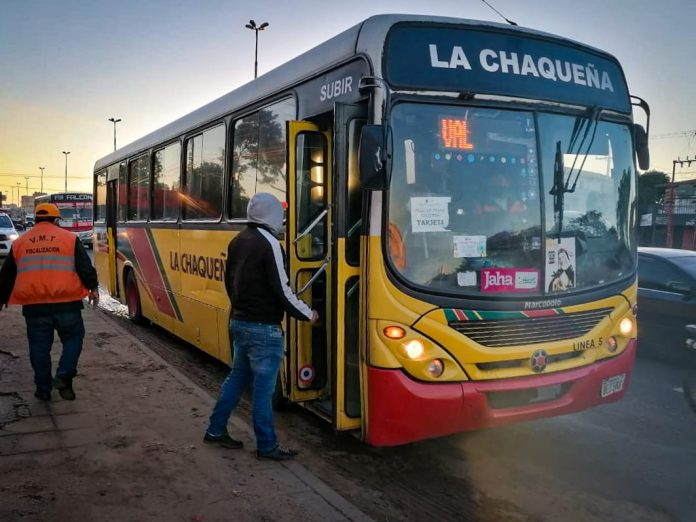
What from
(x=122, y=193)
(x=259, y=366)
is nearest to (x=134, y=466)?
(x=259, y=366)

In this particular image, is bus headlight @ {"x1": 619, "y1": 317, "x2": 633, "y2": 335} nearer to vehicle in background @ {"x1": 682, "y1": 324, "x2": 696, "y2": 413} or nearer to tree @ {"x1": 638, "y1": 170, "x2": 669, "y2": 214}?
vehicle in background @ {"x1": 682, "y1": 324, "x2": 696, "y2": 413}

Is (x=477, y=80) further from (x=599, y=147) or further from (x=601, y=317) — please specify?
(x=601, y=317)

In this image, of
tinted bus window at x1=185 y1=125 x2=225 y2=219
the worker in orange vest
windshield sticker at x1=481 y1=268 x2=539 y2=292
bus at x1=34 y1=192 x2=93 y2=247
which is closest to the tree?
bus at x1=34 y1=192 x2=93 y2=247

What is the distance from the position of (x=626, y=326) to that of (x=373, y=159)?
8.60 feet

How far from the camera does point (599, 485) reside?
4508 mm

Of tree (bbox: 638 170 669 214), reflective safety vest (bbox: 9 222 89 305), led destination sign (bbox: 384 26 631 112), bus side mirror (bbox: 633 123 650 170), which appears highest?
tree (bbox: 638 170 669 214)

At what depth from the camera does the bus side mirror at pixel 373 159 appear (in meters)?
3.94

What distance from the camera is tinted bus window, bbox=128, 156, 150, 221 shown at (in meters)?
9.76

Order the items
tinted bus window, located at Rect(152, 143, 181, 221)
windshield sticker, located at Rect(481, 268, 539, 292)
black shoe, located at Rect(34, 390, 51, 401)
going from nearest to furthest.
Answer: windshield sticker, located at Rect(481, 268, 539, 292), black shoe, located at Rect(34, 390, 51, 401), tinted bus window, located at Rect(152, 143, 181, 221)

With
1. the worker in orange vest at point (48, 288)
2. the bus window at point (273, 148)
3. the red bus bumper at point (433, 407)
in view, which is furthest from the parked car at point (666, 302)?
the worker in orange vest at point (48, 288)

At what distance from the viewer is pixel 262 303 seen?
444 centimetres

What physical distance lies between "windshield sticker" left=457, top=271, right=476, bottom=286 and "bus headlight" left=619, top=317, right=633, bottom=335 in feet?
4.80

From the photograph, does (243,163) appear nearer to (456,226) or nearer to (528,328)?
(456,226)

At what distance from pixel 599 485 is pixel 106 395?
4.54 meters
